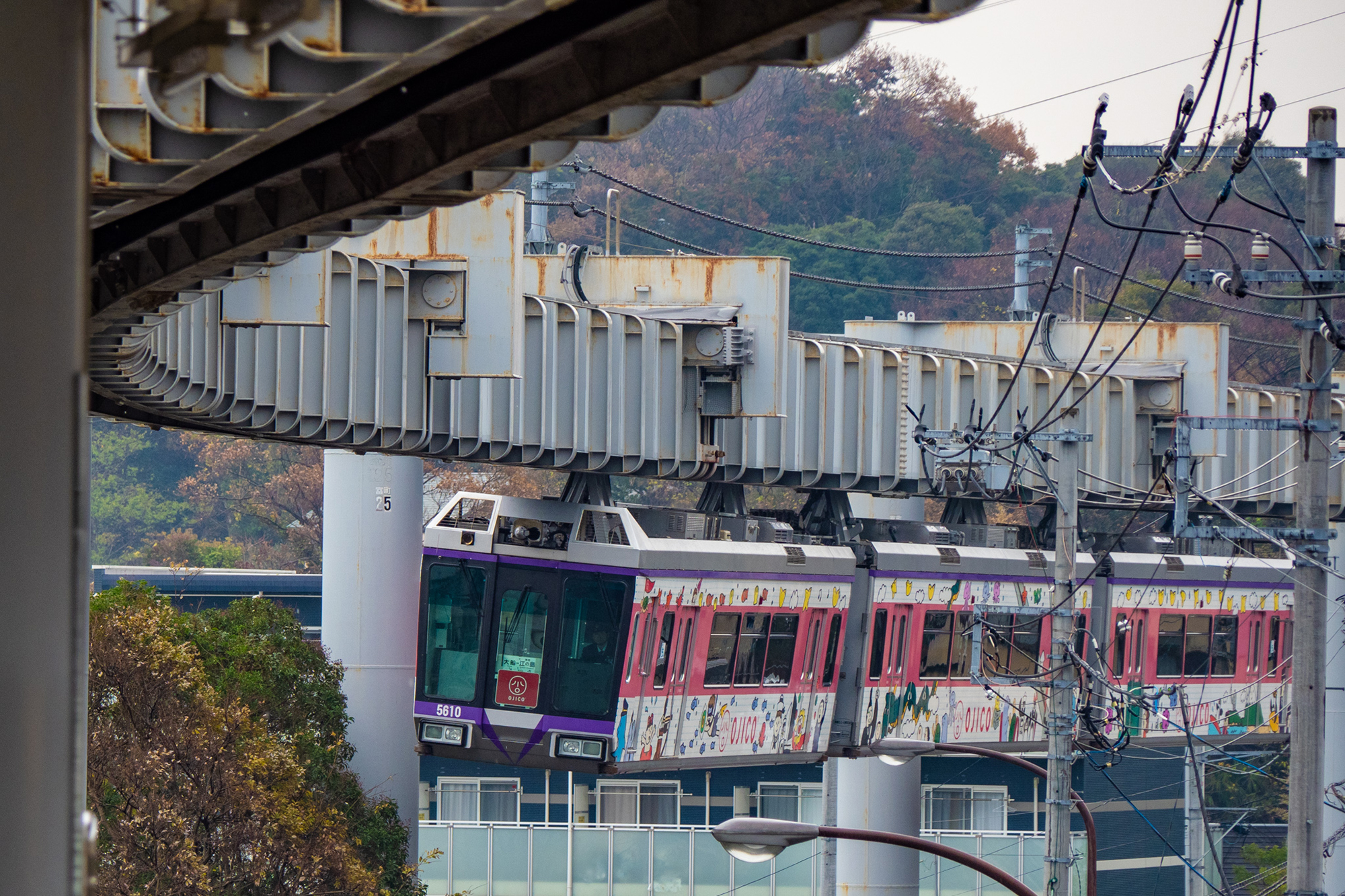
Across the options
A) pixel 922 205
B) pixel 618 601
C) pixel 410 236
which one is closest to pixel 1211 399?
pixel 618 601

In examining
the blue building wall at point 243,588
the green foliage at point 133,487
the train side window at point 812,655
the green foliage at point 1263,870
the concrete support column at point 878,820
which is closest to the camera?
the train side window at point 812,655

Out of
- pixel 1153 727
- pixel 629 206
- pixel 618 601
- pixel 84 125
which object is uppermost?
pixel 629 206

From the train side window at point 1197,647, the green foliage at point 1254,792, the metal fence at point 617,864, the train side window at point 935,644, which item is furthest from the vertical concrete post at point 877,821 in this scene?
the green foliage at point 1254,792

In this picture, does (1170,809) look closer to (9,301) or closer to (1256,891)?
(1256,891)

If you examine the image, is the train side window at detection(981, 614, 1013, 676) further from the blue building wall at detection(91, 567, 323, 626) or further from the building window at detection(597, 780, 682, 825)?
the blue building wall at detection(91, 567, 323, 626)

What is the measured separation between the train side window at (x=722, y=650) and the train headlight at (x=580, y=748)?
2160 mm

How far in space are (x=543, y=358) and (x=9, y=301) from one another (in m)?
16.9

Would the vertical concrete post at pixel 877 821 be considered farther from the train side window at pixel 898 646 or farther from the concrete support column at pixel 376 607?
the concrete support column at pixel 376 607

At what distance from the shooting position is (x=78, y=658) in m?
6.21

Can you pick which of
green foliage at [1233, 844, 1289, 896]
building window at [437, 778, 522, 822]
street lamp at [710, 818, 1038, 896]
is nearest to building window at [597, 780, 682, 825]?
building window at [437, 778, 522, 822]

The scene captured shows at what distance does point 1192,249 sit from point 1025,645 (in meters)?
16.1

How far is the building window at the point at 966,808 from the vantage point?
4731 cm

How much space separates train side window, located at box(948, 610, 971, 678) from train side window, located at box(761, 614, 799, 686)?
14.0ft

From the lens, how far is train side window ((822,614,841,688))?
27625 mm
